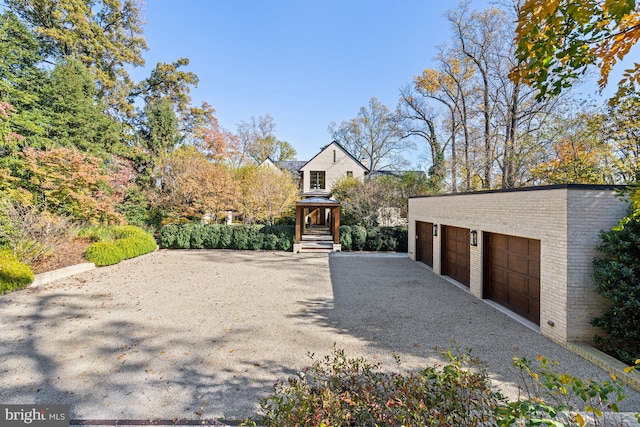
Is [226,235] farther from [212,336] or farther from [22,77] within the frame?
[22,77]

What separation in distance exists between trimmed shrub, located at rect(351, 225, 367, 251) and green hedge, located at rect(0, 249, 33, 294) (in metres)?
13.4

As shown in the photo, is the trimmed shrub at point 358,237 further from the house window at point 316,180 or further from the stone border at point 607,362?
the stone border at point 607,362

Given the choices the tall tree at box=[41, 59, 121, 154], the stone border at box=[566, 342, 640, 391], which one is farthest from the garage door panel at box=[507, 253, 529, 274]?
the tall tree at box=[41, 59, 121, 154]

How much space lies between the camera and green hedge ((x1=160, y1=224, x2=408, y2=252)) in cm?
1633

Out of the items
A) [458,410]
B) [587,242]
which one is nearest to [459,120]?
[587,242]

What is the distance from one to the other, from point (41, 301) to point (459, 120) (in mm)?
25410

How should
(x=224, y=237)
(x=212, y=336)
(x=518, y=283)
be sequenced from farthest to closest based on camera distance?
(x=224, y=237)
(x=518, y=283)
(x=212, y=336)

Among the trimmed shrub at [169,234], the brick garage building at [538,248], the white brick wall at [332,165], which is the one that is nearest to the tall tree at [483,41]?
the brick garage building at [538,248]

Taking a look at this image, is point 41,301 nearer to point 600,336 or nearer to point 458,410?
point 458,410

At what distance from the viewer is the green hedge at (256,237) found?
1633 centimetres

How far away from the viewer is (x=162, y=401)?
3.67 m

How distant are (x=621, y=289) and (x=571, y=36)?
4369 mm

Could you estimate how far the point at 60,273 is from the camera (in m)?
9.62

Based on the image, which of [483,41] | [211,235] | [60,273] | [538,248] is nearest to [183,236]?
[211,235]
